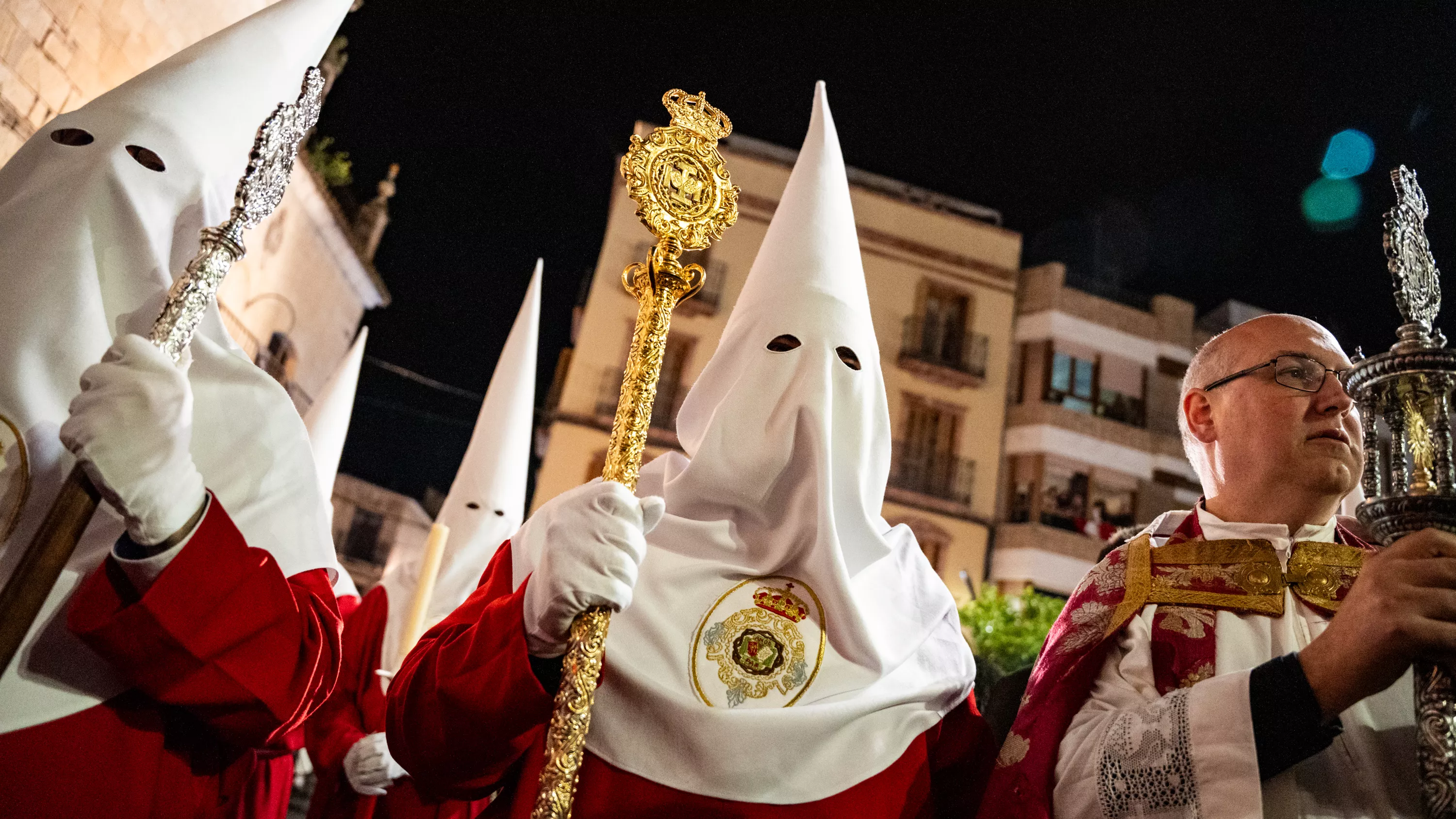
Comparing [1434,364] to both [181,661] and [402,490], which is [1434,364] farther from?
[402,490]

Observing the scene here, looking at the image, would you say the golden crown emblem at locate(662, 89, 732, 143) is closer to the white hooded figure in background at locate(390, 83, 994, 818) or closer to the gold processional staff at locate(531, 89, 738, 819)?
the gold processional staff at locate(531, 89, 738, 819)

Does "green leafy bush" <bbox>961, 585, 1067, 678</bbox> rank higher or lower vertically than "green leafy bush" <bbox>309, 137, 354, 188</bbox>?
lower

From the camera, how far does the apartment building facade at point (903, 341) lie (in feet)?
60.5

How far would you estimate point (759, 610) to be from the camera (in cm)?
249

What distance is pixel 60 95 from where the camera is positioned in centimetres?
596

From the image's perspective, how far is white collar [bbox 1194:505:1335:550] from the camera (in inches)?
91.8

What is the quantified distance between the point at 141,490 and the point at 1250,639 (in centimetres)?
249

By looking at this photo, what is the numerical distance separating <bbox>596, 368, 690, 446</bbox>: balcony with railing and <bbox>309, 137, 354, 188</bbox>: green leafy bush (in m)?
6.11

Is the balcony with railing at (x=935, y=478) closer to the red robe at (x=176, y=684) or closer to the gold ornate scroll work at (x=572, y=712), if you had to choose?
the red robe at (x=176, y=684)

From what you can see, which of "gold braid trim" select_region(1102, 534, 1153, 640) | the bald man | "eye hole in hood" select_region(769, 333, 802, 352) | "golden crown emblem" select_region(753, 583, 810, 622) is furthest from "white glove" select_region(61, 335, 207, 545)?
"gold braid trim" select_region(1102, 534, 1153, 640)

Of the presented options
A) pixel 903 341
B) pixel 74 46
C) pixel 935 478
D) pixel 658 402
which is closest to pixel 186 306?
pixel 74 46

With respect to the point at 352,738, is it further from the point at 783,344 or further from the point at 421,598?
the point at 783,344

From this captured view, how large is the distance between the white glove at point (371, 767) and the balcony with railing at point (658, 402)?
45.5 feet

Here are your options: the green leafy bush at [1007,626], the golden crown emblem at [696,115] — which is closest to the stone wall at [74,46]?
the golden crown emblem at [696,115]
